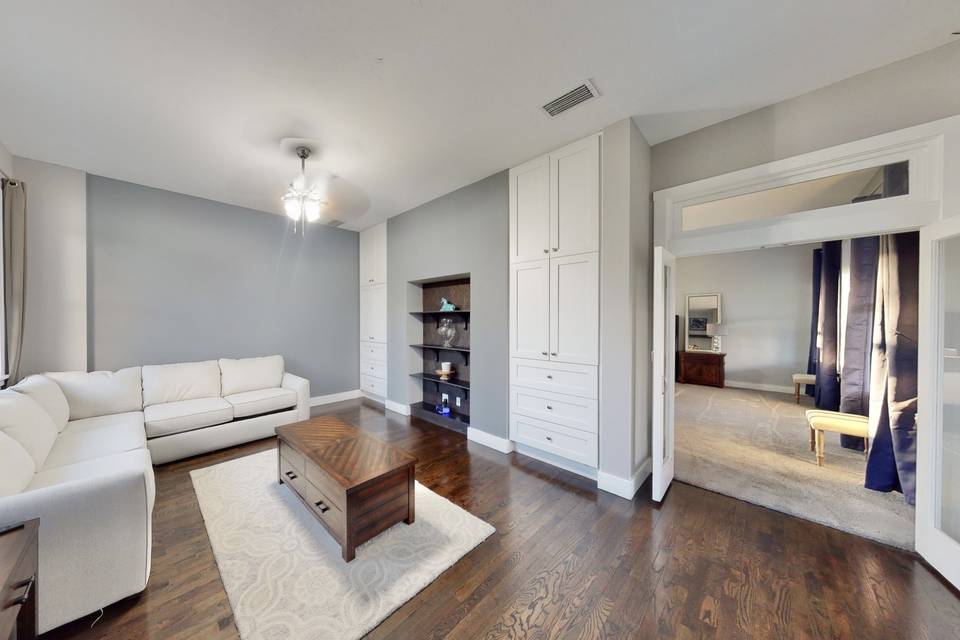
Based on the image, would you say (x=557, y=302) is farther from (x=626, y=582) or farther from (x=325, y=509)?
(x=325, y=509)

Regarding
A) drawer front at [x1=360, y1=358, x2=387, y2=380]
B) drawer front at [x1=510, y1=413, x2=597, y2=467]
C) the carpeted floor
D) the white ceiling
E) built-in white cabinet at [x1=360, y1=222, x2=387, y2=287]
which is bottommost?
the carpeted floor

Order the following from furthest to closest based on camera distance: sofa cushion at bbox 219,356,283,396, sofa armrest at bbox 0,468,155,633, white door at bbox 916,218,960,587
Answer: sofa cushion at bbox 219,356,283,396 → white door at bbox 916,218,960,587 → sofa armrest at bbox 0,468,155,633

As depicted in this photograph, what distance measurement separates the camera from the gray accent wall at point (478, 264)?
3.35 metres

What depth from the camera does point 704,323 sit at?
254 inches

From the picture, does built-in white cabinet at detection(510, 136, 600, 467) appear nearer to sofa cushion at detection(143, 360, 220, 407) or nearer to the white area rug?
the white area rug

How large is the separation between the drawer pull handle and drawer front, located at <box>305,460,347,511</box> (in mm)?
1008

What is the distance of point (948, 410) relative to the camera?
Answer: 177 centimetres

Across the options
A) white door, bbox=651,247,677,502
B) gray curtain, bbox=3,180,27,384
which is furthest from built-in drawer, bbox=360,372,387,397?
white door, bbox=651,247,677,502

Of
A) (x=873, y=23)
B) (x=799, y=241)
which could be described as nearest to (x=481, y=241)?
(x=799, y=241)

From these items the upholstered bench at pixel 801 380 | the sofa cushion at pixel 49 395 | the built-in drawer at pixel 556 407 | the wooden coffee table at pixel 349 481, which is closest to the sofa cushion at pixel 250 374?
the sofa cushion at pixel 49 395

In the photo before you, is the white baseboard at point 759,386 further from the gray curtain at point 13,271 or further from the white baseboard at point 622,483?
the gray curtain at point 13,271

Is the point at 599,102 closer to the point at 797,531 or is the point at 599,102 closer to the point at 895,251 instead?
the point at 895,251

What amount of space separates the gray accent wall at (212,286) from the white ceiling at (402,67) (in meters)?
0.87

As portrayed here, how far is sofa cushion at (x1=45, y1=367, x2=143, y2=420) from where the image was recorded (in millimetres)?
2869
